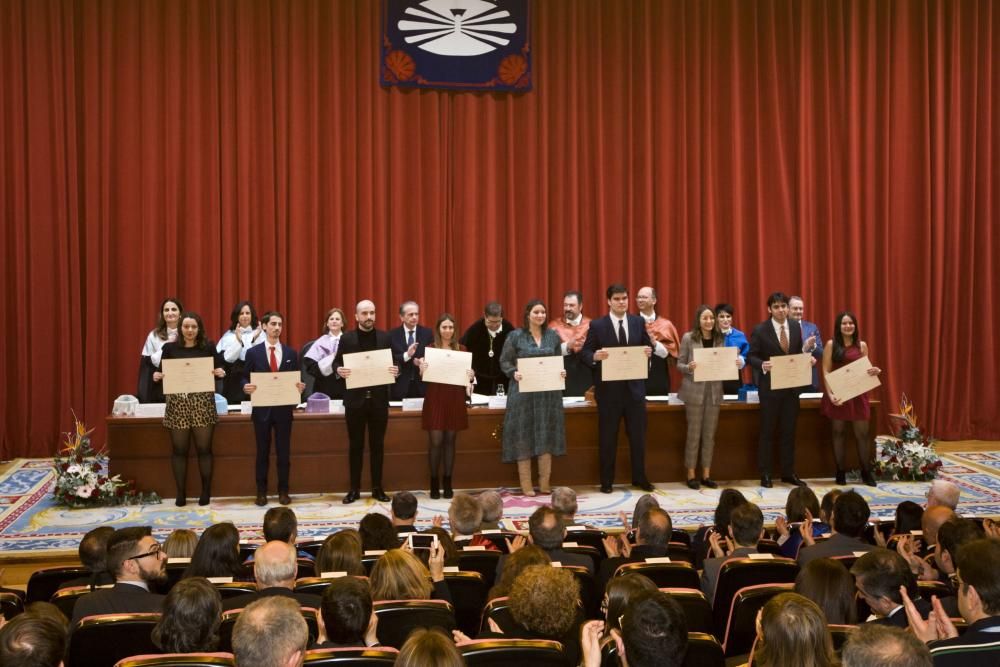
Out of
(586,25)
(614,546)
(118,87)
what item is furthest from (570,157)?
(614,546)

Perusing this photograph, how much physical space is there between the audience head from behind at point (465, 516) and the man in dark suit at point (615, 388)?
120 inches

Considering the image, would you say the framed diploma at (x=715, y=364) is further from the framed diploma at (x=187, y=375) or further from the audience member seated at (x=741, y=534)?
the framed diploma at (x=187, y=375)

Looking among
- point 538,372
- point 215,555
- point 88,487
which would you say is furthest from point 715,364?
point 88,487

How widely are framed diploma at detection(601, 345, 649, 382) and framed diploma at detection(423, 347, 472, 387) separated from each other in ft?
3.62

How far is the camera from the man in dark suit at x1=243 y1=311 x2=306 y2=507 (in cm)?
696

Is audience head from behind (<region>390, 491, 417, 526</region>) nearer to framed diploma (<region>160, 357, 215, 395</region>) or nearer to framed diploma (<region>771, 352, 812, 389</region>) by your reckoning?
framed diploma (<region>160, 357, 215, 395</region>)

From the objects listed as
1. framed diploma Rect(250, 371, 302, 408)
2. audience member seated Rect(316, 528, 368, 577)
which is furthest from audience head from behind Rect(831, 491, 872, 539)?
framed diploma Rect(250, 371, 302, 408)

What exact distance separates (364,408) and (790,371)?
344 centimetres

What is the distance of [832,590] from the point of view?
3.09 meters

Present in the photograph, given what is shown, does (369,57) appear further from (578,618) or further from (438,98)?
(578,618)

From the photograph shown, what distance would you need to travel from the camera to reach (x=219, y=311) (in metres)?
9.90

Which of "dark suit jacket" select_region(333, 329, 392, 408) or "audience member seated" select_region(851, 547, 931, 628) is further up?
"dark suit jacket" select_region(333, 329, 392, 408)

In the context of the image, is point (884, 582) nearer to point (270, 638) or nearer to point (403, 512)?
point (270, 638)

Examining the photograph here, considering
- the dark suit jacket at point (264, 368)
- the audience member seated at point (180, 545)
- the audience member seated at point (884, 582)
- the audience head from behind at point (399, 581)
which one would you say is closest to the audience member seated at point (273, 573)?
the audience head from behind at point (399, 581)
